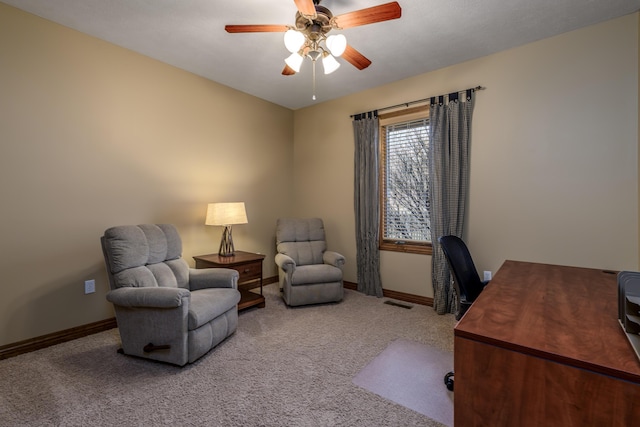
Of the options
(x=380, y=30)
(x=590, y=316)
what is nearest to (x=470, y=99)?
(x=380, y=30)

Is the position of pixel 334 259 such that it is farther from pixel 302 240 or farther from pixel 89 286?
pixel 89 286

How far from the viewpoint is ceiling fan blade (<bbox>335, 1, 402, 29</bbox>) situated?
5.60ft

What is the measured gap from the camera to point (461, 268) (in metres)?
2.08

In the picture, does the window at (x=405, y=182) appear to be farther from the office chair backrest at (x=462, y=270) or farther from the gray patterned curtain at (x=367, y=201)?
the office chair backrest at (x=462, y=270)

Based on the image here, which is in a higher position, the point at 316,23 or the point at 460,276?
the point at 316,23

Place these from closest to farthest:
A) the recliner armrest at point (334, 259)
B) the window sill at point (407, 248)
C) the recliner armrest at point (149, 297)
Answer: the recliner armrest at point (149, 297) → the window sill at point (407, 248) → the recliner armrest at point (334, 259)

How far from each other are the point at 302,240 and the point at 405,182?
1.58 m

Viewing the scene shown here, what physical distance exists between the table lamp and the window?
1.86 metres

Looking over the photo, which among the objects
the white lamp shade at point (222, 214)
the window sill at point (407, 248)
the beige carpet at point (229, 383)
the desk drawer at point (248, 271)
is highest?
the white lamp shade at point (222, 214)

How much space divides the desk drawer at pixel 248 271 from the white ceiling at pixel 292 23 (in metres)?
2.26

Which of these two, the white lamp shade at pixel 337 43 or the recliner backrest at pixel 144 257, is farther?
the recliner backrest at pixel 144 257

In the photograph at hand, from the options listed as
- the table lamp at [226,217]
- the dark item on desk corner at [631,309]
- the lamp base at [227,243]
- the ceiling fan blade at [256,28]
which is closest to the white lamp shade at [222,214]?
the table lamp at [226,217]

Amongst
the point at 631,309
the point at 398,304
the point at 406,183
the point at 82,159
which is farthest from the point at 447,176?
the point at 82,159

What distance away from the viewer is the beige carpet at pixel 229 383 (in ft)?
5.46
